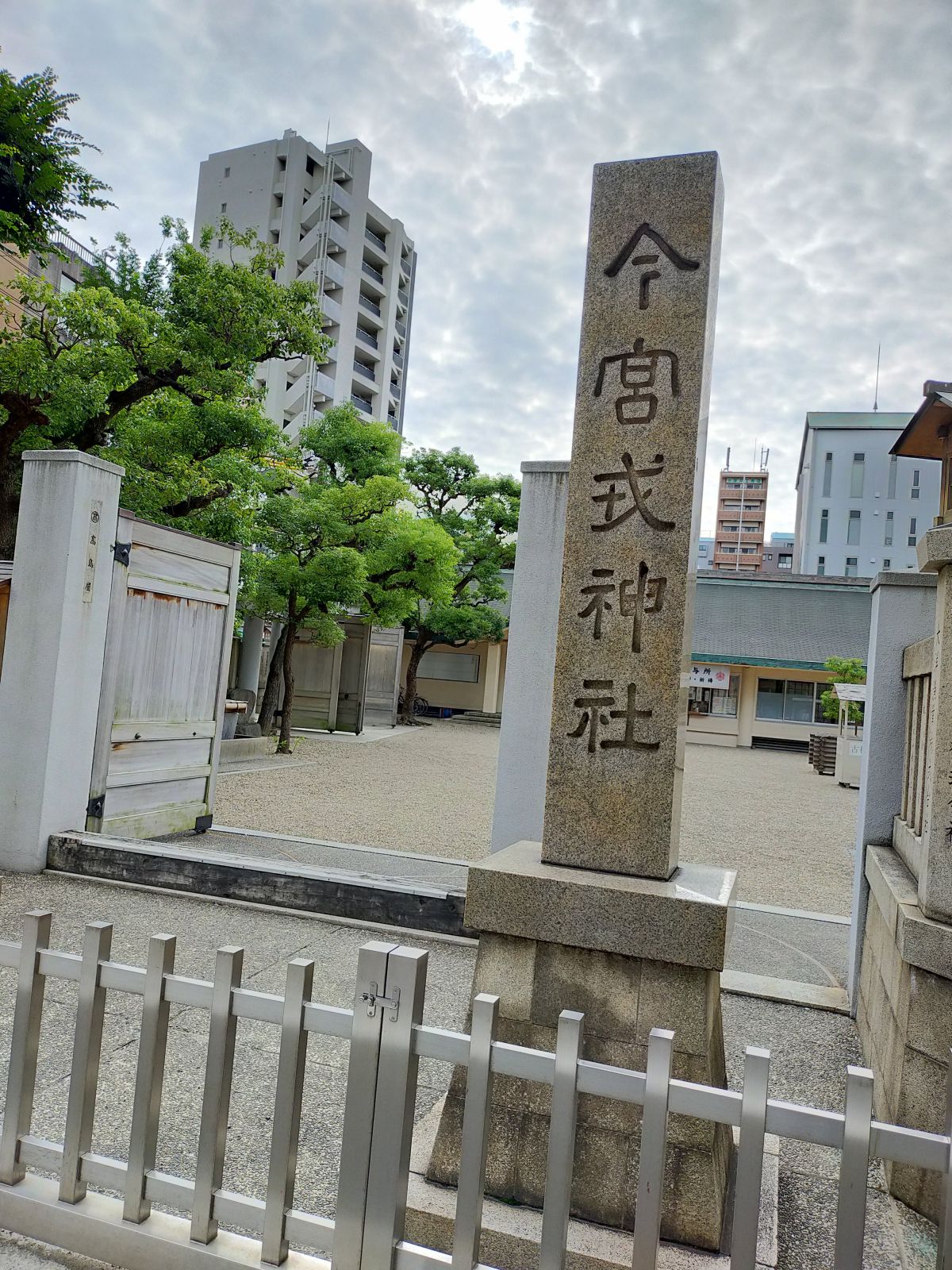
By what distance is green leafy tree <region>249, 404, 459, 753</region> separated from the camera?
1463 cm

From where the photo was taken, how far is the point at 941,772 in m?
2.57

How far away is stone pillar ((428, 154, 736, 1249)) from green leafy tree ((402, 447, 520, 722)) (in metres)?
21.8

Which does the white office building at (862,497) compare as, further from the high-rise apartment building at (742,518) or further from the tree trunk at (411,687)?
the tree trunk at (411,687)

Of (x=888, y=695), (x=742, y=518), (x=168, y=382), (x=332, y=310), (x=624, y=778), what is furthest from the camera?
(x=742, y=518)

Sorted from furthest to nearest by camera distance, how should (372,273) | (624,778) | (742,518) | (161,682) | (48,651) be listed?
(742,518), (372,273), (161,682), (48,651), (624,778)

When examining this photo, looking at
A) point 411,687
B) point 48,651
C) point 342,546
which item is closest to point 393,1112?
point 48,651

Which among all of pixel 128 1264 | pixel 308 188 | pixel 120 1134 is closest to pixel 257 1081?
pixel 120 1134

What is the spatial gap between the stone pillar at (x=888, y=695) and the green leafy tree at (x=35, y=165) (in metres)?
10.8

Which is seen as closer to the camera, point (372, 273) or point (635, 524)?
point (635, 524)

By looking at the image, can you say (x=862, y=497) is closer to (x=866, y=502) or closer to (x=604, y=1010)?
(x=866, y=502)

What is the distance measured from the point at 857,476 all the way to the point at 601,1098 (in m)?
49.9

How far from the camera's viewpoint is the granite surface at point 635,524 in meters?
2.54

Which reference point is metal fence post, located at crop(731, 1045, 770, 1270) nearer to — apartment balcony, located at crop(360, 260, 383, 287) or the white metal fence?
the white metal fence

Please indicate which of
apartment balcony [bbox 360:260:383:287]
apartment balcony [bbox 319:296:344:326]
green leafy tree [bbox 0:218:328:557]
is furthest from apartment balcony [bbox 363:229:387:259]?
green leafy tree [bbox 0:218:328:557]
